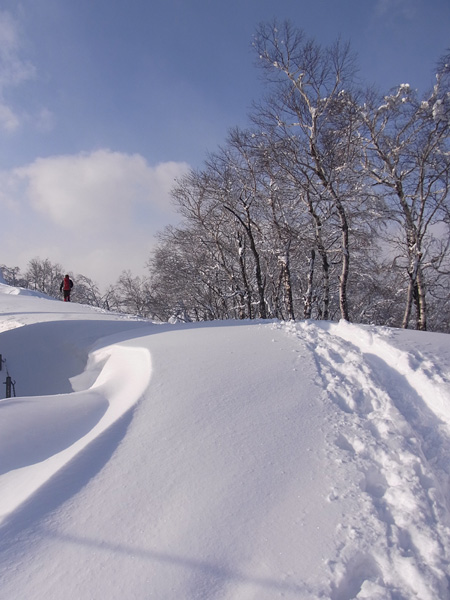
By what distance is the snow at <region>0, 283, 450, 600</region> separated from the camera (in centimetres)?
200

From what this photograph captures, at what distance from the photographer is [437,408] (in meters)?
3.64

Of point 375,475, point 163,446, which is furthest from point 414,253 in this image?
point 163,446

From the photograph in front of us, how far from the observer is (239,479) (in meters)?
2.70

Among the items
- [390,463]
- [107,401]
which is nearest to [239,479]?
[390,463]

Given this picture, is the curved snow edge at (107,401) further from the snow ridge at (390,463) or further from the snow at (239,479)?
the snow ridge at (390,463)

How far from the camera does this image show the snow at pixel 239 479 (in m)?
2.00

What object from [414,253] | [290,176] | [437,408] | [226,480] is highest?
[290,176]

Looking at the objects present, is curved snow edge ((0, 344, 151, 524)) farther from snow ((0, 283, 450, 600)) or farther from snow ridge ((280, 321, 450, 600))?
snow ridge ((280, 321, 450, 600))

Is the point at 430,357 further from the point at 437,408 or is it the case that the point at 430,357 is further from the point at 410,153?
the point at 410,153

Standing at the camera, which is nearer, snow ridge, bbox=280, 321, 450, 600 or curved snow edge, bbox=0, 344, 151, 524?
snow ridge, bbox=280, 321, 450, 600

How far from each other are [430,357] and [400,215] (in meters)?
8.32

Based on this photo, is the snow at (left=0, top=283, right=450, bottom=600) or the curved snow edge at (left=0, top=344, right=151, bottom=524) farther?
the curved snow edge at (left=0, top=344, right=151, bottom=524)

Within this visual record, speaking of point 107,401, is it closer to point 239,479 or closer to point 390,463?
point 239,479

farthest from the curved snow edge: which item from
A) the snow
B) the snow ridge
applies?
the snow ridge
